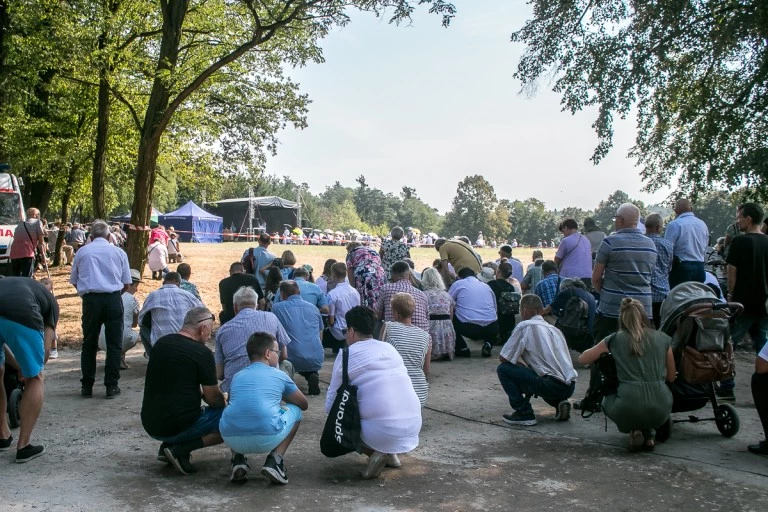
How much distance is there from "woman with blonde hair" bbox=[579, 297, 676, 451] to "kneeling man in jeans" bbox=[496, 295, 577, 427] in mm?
899

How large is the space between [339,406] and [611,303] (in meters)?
3.28

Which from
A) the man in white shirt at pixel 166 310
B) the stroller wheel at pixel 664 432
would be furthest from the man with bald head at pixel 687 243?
the man in white shirt at pixel 166 310

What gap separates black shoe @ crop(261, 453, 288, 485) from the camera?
17.3 feet

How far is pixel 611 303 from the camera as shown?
24.1 feet

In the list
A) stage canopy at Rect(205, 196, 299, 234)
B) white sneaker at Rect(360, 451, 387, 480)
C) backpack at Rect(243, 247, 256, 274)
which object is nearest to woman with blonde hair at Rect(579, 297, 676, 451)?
white sneaker at Rect(360, 451, 387, 480)

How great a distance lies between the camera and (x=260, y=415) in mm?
5219

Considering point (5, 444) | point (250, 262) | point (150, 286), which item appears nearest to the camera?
point (5, 444)

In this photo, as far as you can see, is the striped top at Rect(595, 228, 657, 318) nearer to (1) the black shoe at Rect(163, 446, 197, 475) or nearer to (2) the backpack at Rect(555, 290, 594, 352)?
(2) the backpack at Rect(555, 290, 594, 352)

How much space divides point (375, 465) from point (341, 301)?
15.5 ft

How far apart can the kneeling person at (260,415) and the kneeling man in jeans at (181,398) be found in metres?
0.31

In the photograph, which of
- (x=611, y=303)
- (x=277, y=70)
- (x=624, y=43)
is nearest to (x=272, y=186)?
(x=277, y=70)

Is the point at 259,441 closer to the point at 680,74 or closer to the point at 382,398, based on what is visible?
the point at 382,398

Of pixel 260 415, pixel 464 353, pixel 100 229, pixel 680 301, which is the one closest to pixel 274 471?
pixel 260 415

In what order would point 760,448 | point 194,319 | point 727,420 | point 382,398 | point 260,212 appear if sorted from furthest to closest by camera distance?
point 260,212 → point 727,420 → point 760,448 → point 194,319 → point 382,398
